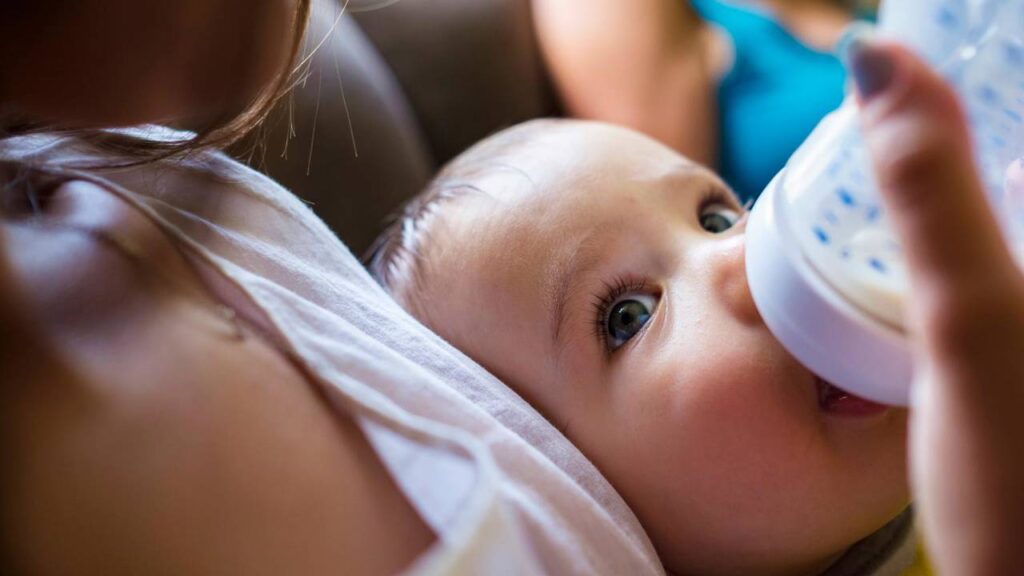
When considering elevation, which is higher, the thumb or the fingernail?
the fingernail

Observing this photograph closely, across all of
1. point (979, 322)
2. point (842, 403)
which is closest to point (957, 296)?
point (979, 322)

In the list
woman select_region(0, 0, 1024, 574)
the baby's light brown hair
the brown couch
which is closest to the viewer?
woman select_region(0, 0, 1024, 574)

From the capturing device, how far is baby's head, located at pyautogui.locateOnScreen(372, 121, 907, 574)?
0.71 m

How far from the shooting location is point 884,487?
72 cm

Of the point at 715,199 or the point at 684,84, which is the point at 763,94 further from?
the point at 715,199

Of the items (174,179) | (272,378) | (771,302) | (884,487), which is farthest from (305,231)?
(884,487)

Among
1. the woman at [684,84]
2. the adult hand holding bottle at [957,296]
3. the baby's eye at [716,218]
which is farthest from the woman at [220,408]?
the woman at [684,84]

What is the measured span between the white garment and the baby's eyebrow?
0.10 meters

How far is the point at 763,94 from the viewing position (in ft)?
5.09

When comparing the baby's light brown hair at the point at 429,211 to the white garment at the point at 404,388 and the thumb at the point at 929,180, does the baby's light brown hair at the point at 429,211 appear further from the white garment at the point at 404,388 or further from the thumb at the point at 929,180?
the thumb at the point at 929,180

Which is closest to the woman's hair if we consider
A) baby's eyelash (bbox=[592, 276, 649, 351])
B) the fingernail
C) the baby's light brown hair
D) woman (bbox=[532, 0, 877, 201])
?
the baby's light brown hair

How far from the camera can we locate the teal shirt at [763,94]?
149 centimetres

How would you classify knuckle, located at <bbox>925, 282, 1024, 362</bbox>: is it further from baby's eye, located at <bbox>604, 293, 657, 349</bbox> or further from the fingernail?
baby's eye, located at <bbox>604, 293, 657, 349</bbox>

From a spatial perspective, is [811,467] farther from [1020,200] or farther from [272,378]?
[272,378]
